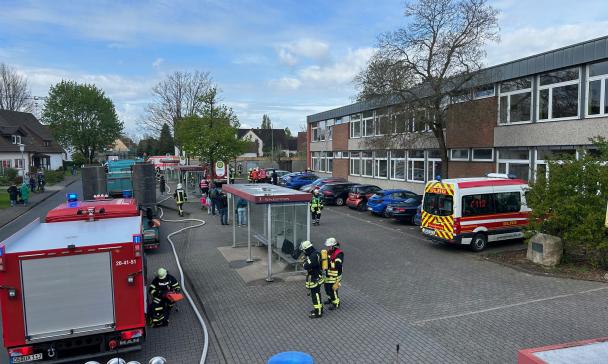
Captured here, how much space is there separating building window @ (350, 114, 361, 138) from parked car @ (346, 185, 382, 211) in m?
13.0

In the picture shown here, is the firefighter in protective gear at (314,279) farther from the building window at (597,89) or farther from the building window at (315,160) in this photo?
the building window at (315,160)

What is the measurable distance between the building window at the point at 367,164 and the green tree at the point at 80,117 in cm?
4600

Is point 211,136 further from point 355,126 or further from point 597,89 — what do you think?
point 597,89

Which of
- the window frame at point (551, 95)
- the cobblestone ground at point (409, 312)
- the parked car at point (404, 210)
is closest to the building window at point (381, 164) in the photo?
the parked car at point (404, 210)

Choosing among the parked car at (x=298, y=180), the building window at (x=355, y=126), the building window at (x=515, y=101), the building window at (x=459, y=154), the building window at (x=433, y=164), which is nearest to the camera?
the building window at (x=515, y=101)

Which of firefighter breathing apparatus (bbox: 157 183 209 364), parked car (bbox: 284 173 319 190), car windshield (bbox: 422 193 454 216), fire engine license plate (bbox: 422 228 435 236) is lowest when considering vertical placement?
firefighter breathing apparatus (bbox: 157 183 209 364)

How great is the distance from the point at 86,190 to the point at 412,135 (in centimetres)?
1665

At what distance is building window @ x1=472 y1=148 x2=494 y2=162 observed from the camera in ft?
77.8

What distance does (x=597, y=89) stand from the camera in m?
18.0

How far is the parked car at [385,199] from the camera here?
2238cm

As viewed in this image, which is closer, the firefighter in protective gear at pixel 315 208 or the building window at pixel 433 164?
the firefighter in protective gear at pixel 315 208

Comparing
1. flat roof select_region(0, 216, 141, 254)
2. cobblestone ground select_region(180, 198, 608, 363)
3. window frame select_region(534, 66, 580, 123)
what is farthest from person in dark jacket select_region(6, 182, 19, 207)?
window frame select_region(534, 66, 580, 123)

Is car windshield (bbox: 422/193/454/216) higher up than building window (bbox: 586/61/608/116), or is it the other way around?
building window (bbox: 586/61/608/116)

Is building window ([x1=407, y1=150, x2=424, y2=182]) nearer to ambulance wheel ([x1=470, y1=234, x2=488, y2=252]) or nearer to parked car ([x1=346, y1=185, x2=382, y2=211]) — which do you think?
parked car ([x1=346, y1=185, x2=382, y2=211])
